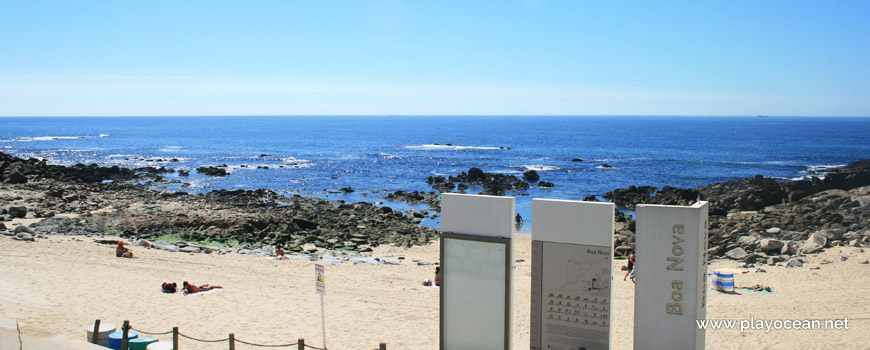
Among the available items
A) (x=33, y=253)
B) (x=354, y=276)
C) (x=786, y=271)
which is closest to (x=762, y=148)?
(x=786, y=271)

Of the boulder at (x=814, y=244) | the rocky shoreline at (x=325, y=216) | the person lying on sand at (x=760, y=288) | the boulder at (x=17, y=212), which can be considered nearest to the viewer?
the person lying on sand at (x=760, y=288)

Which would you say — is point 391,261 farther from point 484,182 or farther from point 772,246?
point 484,182

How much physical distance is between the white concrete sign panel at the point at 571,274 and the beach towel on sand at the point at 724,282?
9637 millimetres

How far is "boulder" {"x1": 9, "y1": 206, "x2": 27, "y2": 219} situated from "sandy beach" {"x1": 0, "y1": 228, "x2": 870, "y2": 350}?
9.57 metres

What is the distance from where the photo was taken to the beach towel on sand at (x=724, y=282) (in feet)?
56.5

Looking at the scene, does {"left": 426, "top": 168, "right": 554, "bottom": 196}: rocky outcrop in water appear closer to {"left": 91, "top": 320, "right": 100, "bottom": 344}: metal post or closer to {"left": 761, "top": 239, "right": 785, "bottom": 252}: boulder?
{"left": 761, "top": 239, "right": 785, "bottom": 252}: boulder

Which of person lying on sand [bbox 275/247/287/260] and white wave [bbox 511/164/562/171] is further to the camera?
white wave [bbox 511/164/562/171]

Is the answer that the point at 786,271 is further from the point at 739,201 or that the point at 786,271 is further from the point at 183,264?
the point at 183,264

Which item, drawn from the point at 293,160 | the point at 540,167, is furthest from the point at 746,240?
the point at 293,160

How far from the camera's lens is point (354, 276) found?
20219 millimetres

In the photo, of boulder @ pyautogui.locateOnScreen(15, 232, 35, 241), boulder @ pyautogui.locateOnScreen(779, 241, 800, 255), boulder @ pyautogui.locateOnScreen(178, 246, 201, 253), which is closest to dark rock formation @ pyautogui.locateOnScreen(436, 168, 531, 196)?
boulder @ pyautogui.locateOnScreen(178, 246, 201, 253)

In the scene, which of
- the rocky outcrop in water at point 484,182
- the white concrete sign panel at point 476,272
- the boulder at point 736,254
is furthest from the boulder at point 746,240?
the rocky outcrop in water at point 484,182

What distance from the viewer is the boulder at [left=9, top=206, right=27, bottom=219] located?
3036 centimetres

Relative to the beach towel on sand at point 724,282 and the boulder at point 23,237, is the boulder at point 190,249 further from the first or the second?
the beach towel on sand at point 724,282
